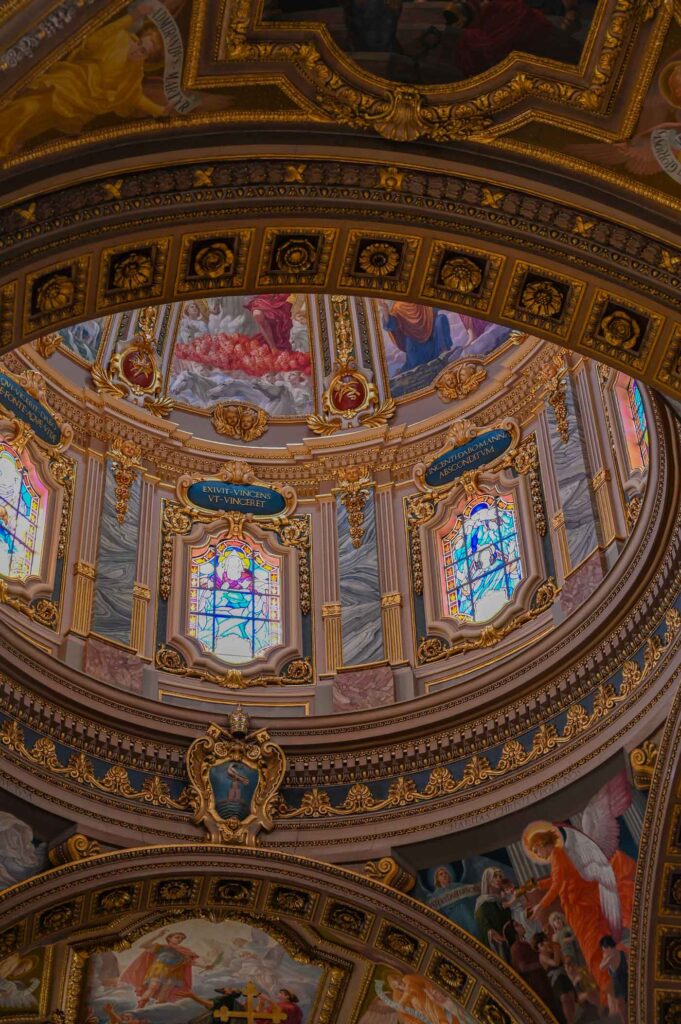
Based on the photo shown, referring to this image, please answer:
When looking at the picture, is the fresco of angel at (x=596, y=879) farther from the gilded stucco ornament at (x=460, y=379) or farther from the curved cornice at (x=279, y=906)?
the gilded stucco ornament at (x=460, y=379)

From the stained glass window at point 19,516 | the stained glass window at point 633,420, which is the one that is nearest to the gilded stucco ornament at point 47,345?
the stained glass window at point 19,516

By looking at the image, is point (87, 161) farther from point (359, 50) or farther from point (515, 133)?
point (515, 133)

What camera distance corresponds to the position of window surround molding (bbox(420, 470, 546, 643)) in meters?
24.5

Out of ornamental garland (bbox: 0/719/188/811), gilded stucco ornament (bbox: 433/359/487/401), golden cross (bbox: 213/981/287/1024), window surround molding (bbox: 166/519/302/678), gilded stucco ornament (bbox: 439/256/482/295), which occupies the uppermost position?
gilded stucco ornament (bbox: 433/359/487/401)

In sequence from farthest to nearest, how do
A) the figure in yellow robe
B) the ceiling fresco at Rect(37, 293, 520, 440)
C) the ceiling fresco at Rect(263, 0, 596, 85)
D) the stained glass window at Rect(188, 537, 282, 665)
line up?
1. the ceiling fresco at Rect(37, 293, 520, 440)
2. the stained glass window at Rect(188, 537, 282, 665)
3. the ceiling fresco at Rect(263, 0, 596, 85)
4. the figure in yellow robe

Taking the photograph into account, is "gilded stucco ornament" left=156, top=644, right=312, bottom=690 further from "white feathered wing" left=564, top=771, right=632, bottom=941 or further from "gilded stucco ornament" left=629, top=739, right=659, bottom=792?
"gilded stucco ornament" left=629, top=739, right=659, bottom=792

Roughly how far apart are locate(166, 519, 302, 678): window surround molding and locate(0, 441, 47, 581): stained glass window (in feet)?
7.98

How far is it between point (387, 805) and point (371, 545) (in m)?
5.29

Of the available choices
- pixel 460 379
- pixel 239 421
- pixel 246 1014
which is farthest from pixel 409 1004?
pixel 239 421

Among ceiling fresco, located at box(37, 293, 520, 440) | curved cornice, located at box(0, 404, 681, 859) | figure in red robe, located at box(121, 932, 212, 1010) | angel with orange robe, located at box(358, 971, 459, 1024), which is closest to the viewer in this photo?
curved cornice, located at box(0, 404, 681, 859)

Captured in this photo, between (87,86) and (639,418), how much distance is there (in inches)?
457

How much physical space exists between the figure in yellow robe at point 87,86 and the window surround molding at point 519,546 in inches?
470

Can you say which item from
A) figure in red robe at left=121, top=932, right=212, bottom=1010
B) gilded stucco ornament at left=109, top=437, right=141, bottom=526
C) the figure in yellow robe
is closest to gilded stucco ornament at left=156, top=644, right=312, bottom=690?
gilded stucco ornament at left=109, top=437, right=141, bottom=526

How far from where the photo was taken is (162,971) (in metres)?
23.7
